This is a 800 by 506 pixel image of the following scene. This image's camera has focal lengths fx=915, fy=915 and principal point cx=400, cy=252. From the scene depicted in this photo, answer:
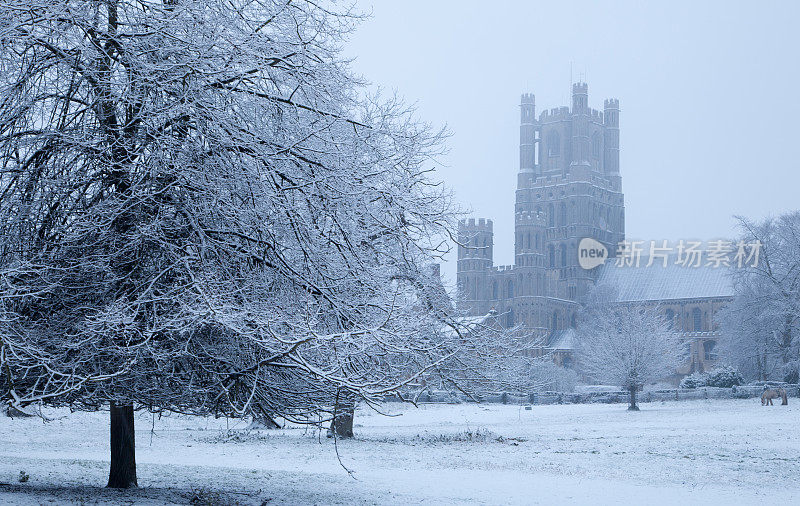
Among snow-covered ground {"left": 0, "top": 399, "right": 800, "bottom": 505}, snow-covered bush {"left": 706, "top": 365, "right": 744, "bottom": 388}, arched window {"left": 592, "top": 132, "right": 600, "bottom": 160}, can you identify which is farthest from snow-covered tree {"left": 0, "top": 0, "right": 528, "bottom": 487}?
arched window {"left": 592, "top": 132, "right": 600, "bottom": 160}

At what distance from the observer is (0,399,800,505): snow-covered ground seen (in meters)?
13.1

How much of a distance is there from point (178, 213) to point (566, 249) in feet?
324

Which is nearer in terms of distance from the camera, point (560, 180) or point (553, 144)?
point (560, 180)

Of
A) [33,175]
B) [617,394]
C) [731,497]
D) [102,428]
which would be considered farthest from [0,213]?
[617,394]

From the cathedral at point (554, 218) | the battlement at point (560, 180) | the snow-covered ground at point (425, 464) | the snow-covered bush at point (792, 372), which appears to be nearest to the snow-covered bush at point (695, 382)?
the snow-covered bush at point (792, 372)

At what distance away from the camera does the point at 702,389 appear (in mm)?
45969

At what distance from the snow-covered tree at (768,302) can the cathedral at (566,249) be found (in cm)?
2954

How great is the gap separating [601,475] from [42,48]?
467 inches

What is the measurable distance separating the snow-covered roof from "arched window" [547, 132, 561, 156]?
70.2 ft

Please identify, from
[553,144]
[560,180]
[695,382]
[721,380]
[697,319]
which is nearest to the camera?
[721,380]

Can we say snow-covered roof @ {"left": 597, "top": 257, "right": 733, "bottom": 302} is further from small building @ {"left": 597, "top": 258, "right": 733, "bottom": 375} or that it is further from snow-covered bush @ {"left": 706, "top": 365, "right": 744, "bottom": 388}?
snow-covered bush @ {"left": 706, "top": 365, "right": 744, "bottom": 388}

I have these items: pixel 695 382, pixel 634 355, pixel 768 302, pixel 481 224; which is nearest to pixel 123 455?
pixel 634 355

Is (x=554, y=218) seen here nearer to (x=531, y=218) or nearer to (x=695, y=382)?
(x=531, y=218)

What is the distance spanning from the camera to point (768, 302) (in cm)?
4588
